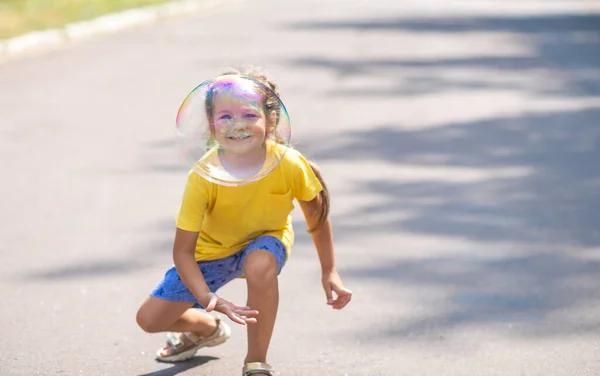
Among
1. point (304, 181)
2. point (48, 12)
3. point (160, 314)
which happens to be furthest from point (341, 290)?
point (48, 12)

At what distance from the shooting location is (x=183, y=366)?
4984 millimetres

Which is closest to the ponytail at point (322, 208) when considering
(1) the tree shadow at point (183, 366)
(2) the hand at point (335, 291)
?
(2) the hand at point (335, 291)

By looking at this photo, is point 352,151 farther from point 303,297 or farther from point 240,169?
point 240,169

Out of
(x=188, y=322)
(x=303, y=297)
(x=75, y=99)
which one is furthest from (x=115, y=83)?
(x=188, y=322)

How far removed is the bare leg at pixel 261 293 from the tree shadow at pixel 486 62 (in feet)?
32.5

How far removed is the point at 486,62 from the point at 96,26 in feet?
27.2

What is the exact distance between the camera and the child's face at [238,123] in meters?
4.27

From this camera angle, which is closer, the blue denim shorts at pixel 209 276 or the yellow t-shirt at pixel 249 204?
the yellow t-shirt at pixel 249 204

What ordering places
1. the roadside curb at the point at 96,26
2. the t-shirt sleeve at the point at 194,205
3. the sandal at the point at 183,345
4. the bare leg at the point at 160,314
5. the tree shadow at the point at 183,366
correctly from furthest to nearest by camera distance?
the roadside curb at the point at 96,26 → the sandal at the point at 183,345 → the tree shadow at the point at 183,366 → the bare leg at the point at 160,314 → the t-shirt sleeve at the point at 194,205

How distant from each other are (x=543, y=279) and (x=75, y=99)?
8.10 m

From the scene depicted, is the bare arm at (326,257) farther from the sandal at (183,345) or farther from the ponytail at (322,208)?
the sandal at (183,345)

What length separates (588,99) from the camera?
13484 mm

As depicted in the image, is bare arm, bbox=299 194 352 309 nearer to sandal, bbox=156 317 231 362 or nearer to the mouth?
the mouth

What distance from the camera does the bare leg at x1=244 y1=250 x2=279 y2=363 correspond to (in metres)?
4.39
